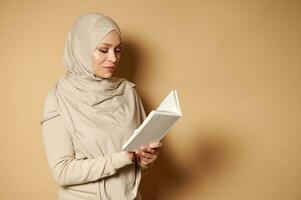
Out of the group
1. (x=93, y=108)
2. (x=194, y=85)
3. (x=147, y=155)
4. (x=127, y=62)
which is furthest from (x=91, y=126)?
(x=194, y=85)

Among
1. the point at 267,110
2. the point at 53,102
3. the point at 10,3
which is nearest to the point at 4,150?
the point at 53,102

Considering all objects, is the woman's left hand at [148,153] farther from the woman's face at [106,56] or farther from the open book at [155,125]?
the woman's face at [106,56]

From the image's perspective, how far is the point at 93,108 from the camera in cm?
139

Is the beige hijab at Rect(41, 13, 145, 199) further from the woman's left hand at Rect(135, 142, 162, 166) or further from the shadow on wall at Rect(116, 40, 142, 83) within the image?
the shadow on wall at Rect(116, 40, 142, 83)

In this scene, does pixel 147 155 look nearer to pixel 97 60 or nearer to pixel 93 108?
pixel 93 108

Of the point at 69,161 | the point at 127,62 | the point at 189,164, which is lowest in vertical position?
the point at 189,164

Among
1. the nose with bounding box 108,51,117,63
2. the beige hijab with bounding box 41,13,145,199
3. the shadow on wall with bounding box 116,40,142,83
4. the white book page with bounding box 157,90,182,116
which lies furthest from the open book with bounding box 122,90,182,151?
the shadow on wall with bounding box 116,40,142,83

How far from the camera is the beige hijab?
1342 mm

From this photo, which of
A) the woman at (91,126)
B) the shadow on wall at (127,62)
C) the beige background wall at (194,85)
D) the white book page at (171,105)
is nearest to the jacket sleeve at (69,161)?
the woman at (91,126)

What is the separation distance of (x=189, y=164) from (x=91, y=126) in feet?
2.69

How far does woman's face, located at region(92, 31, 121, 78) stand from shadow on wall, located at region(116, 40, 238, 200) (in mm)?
535

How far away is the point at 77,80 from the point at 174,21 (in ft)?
2.49

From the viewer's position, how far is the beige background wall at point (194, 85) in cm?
177

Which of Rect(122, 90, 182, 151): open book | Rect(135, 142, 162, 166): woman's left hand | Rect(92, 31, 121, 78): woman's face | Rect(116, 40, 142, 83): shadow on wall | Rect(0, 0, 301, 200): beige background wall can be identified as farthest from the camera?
Rect(116, 40, 142, 83): shadow on wall
